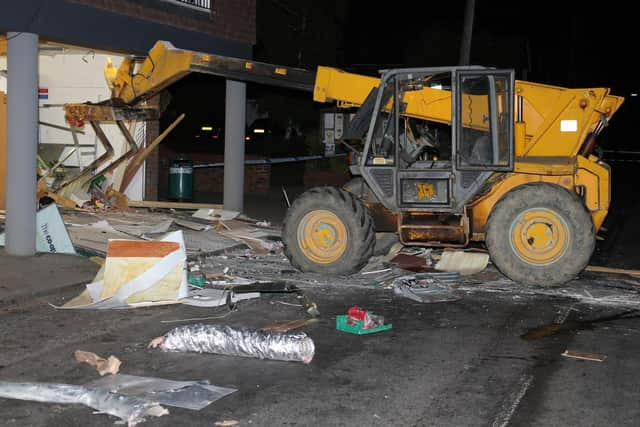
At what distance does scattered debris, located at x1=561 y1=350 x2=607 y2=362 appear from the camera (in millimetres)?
7140

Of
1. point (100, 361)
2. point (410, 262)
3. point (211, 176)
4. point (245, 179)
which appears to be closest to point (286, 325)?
point (100, 361)

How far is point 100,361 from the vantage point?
6.66 meters

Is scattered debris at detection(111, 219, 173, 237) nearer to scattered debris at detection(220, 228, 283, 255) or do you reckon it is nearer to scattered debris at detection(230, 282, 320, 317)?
scattered debris at detection(220, 228, 283, 255)

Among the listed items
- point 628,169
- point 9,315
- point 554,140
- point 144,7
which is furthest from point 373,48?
point 9,315

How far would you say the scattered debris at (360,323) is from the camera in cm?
799

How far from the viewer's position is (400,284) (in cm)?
1023

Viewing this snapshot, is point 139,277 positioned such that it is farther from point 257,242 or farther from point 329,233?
point 257,242

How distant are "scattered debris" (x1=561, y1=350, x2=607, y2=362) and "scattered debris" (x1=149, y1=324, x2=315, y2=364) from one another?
2265mm

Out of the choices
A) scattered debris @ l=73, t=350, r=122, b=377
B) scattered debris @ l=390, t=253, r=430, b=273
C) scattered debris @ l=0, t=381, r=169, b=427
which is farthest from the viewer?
scattered debris @ l=390, t=253, r=430, b=273

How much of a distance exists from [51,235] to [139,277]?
10.5ft

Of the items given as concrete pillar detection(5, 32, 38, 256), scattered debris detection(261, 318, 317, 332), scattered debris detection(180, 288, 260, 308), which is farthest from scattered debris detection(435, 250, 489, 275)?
concrete pillar detection(5, 32, 38, 256)

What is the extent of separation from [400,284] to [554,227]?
2009 millimetres

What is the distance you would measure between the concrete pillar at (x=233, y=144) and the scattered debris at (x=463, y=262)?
19.3 ft

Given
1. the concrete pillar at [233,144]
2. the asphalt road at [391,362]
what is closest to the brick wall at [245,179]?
the concrete pillar at [233,144]
